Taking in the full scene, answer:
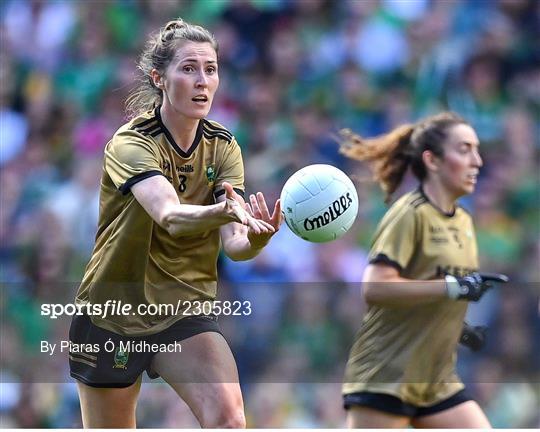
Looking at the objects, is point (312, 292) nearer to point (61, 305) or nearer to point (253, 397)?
point (253, 397)

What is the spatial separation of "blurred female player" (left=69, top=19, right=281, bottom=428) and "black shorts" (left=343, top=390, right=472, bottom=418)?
1178 mm

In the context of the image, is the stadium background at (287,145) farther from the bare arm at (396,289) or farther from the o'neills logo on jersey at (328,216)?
the o'neills logo on jersey at (328,216)

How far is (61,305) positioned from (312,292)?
1613 millimetres

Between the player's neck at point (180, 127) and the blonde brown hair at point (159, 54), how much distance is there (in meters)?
0.18

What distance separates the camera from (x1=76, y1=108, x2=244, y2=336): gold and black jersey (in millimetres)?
5066

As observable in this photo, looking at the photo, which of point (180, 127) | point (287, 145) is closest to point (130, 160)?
point (180, 127)

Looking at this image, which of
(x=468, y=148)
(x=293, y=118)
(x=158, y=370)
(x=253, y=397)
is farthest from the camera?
(x=293, y=118)

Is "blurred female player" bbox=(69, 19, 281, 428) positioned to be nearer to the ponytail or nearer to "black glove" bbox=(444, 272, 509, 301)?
"black glove" bbox=(444, 272, 509, 301)

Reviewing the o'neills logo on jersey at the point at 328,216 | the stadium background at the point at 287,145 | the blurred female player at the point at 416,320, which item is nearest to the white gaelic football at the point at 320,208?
the o'neills logo on jersey at the point at 328,216

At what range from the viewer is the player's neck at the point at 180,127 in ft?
17.0

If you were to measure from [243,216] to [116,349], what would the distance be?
946 millimetres

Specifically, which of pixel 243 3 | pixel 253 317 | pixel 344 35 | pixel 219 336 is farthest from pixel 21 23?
pixel 219 336

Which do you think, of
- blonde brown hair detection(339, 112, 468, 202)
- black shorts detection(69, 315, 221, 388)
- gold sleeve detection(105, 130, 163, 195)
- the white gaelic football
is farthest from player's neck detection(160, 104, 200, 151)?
blonde brown hair detection(339, 112, 468, 202)

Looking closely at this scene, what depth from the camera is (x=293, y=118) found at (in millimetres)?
9039
